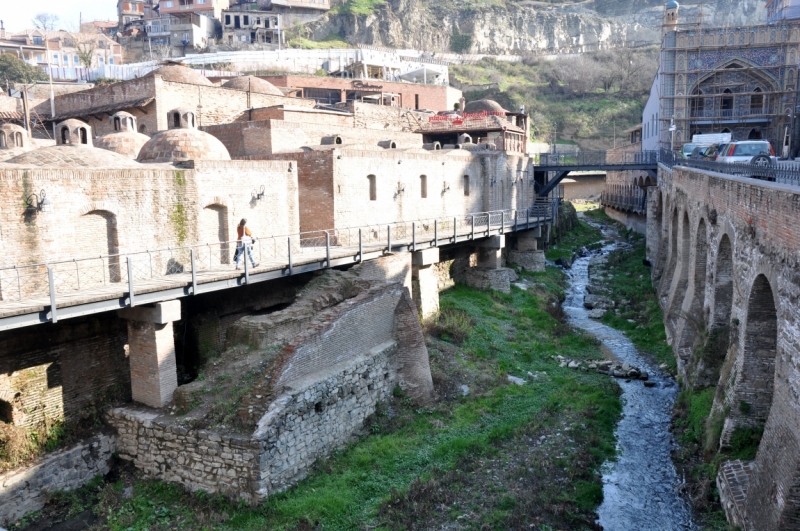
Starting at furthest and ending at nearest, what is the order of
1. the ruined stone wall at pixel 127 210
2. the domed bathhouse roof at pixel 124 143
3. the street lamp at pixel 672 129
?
the street lamp at pixel 672 129 < the domed bathhouse roof at pixel 124 143 < the ruined stone wall at pixel 127 210

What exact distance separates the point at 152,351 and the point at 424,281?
31.8ft

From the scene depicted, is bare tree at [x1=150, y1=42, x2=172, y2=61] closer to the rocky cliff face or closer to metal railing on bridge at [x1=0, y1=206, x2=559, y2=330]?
the rocky cliff face

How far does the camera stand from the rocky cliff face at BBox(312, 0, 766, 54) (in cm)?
7544

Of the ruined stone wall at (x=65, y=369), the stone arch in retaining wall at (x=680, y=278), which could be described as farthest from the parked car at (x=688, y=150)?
the ruined stone wall at (x=65, y=369)

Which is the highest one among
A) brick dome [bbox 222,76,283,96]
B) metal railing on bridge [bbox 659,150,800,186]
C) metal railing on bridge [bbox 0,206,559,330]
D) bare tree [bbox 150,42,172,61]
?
bare tree [bbox 150,42,172,61]

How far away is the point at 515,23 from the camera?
90312 mm

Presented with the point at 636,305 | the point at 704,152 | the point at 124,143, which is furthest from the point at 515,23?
the point at 124,143

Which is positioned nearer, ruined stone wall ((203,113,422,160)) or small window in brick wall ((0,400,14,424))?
small window in brick wall ((0,400,14,424))

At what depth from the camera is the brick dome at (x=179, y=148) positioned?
18.1m

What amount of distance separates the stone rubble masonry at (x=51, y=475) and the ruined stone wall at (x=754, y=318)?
1086 centimetres

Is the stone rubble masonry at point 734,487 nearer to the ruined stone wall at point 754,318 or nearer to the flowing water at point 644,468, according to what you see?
the ruined stone wall at point 754,318

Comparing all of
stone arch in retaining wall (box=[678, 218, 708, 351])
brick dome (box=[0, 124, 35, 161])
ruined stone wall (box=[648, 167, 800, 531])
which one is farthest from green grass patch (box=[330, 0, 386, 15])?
stone arch in retaining wall (box=[678, 218, 708, 351])

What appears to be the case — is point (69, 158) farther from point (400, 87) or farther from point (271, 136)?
point (400, 87)

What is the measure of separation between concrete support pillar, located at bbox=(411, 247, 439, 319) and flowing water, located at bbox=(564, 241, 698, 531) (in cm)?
577
